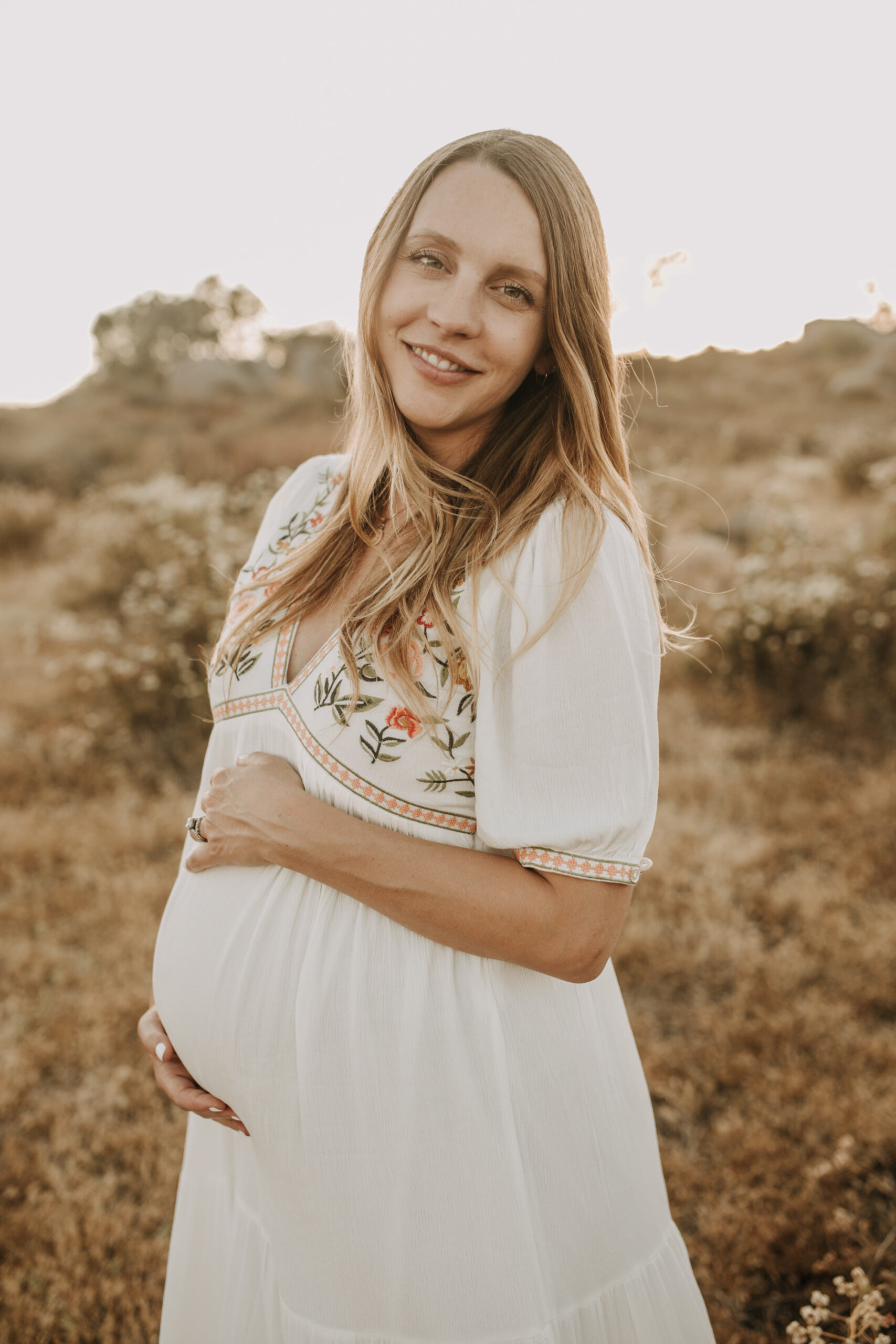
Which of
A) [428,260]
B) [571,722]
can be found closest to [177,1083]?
[571,722]

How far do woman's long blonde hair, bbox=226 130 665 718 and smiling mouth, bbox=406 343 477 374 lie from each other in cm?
14

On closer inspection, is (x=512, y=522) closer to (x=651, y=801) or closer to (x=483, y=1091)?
(x=651, y=801)

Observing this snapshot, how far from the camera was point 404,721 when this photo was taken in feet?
4.24

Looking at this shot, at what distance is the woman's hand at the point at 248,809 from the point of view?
4.34ft

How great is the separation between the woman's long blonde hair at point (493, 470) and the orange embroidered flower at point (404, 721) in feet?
0.07

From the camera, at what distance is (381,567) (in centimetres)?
150

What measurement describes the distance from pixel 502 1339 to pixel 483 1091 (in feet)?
1.07

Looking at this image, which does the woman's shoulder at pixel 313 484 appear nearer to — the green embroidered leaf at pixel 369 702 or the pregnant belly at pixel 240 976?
the green embroidered leaf at pixel 369 702

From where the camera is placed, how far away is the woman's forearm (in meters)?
1.20

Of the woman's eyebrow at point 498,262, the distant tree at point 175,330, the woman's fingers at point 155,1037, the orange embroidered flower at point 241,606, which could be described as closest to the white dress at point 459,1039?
the woman's fingers at point 155,1037

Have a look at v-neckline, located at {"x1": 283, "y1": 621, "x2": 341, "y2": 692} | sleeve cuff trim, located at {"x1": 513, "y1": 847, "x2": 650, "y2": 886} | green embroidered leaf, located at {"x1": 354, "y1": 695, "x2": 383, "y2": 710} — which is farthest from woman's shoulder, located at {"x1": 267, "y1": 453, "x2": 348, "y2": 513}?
sleeve cuff trim, located at {"x1": 513, "y1": 847, "x2": 650, "y2": 886}

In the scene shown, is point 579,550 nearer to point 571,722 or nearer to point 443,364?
point 571,722

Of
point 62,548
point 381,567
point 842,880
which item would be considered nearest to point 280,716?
point 381,567

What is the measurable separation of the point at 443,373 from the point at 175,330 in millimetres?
23078
